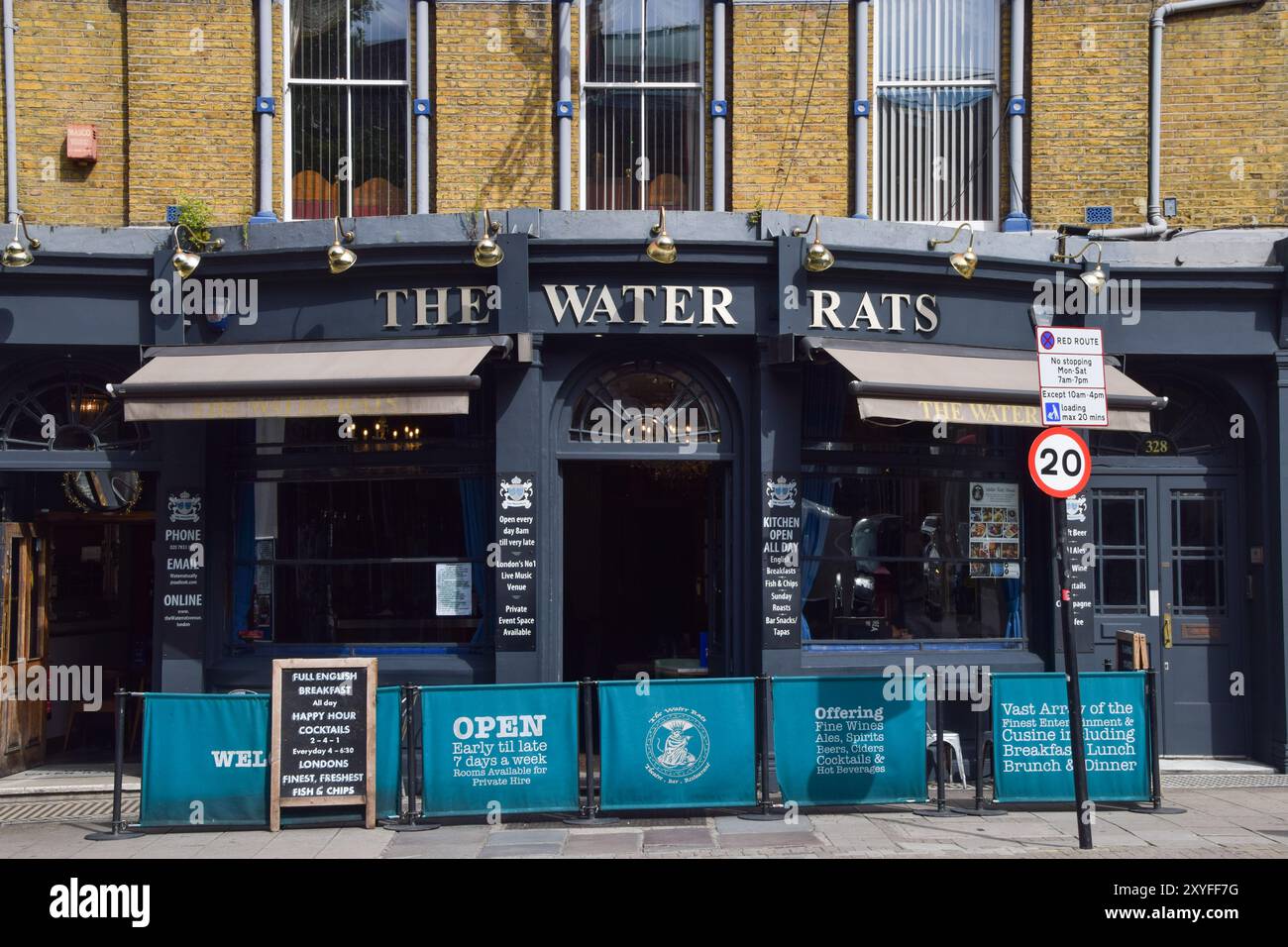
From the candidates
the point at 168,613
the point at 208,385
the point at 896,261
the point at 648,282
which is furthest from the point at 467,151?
the point at 168,613

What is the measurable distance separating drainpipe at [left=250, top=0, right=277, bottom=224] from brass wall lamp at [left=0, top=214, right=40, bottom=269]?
203 centimetres

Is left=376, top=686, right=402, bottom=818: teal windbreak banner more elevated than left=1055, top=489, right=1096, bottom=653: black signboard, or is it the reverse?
left=1055, top=489, right=1096, bottom=653: black signboard

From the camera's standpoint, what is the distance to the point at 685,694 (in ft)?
31.9

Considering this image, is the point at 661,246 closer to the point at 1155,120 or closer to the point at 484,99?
the point at 484,99

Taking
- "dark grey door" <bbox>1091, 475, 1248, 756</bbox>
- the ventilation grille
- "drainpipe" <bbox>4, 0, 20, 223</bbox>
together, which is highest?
"drainpipe" <bbox>4, 0, 20, 223</bbox>

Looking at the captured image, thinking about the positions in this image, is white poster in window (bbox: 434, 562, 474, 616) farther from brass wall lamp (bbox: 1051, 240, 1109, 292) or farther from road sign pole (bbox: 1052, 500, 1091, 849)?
brass wall lamp (bbox: 1051, 240, 1109, 292)

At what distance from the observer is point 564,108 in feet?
38.3

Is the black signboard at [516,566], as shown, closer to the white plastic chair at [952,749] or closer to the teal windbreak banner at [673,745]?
the teal windbreak banner at [673,745]

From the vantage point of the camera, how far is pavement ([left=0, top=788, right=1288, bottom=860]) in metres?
8.78

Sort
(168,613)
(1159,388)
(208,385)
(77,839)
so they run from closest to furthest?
(77,839) → (208,385) → (168,613) → (1159,388)

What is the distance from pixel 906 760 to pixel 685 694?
190cm

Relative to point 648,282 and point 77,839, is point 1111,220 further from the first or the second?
point 77,839

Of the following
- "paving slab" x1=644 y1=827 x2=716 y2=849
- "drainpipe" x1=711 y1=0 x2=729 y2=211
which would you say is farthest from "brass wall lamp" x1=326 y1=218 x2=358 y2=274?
"paving slab" x1=644 y1=827 x2=716 y2=849

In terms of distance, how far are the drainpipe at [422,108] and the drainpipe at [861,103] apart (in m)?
4.13
